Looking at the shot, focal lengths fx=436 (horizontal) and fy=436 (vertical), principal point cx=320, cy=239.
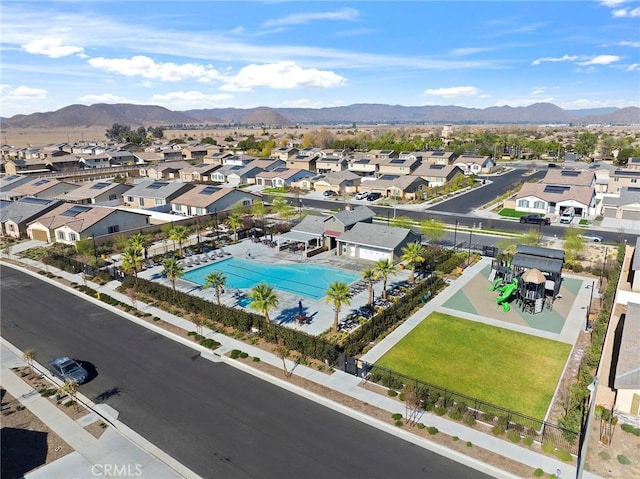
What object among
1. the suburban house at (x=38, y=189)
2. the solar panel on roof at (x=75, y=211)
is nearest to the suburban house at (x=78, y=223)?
the solar panel on roof at (x=75, y=211)

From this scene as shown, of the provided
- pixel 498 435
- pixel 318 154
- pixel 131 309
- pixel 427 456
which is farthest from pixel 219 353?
pixel 318 154

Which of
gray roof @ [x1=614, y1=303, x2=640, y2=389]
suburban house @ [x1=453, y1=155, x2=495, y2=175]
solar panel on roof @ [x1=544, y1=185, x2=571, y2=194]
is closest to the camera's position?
gray roof @ [x1=614, y1=303, x2=640, y2=389]

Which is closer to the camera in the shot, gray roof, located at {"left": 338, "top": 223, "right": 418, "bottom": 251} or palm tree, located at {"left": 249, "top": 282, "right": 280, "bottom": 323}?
palm tree, located at {"left": 249, "top": 282, "right": 280, "bottom": 323}

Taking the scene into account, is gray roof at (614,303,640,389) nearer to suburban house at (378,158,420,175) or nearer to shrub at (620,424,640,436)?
shrub at (620,424,640,436)

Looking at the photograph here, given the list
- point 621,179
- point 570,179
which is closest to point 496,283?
point 570,179

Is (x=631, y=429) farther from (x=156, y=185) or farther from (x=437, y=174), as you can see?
(x=437, y=174)

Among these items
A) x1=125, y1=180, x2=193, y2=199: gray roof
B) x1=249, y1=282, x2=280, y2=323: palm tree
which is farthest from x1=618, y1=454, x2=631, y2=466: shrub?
x1=125, y1=180, x2=193, y2=199: gray roof
